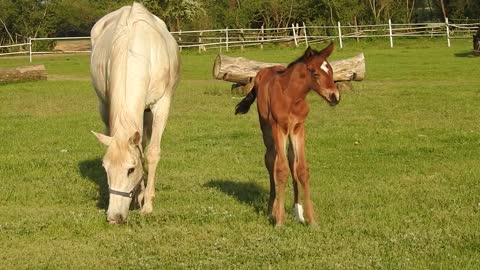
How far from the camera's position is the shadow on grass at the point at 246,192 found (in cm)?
746

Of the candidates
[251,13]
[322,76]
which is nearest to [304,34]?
[251,13]

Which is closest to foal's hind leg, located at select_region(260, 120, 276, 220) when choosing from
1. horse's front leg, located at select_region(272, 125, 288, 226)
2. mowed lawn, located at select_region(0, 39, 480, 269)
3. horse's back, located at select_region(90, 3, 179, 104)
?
mowed lawn, located at select_region(0, 39, 480, 269)

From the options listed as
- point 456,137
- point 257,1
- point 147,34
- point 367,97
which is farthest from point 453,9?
point 147,34

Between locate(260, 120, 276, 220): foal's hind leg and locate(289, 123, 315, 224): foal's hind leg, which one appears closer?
locate(289, 123, 315, 224): foal's hind leg

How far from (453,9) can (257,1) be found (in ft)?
50.3

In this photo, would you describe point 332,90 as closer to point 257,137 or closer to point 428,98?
point 257,137

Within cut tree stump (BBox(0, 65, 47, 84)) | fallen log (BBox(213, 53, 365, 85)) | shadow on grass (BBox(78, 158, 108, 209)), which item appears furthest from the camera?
cut tree stump (BBox(0, 65, 47, 84))

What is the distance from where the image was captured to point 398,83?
21203 mm

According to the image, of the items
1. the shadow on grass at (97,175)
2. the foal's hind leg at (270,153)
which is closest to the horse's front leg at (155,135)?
the shadow on grass at (97,175)

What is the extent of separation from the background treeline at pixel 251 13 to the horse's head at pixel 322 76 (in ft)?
143

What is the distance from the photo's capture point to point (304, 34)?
4378cm

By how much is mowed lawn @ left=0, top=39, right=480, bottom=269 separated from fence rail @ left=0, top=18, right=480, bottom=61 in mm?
25520

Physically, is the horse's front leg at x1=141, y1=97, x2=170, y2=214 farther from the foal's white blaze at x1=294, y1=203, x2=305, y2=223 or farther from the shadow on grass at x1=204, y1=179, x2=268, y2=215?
the foal's white blaze at x1=294, y1=203, x2=305, y2=223

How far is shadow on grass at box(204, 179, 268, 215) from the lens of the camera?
7459mm
